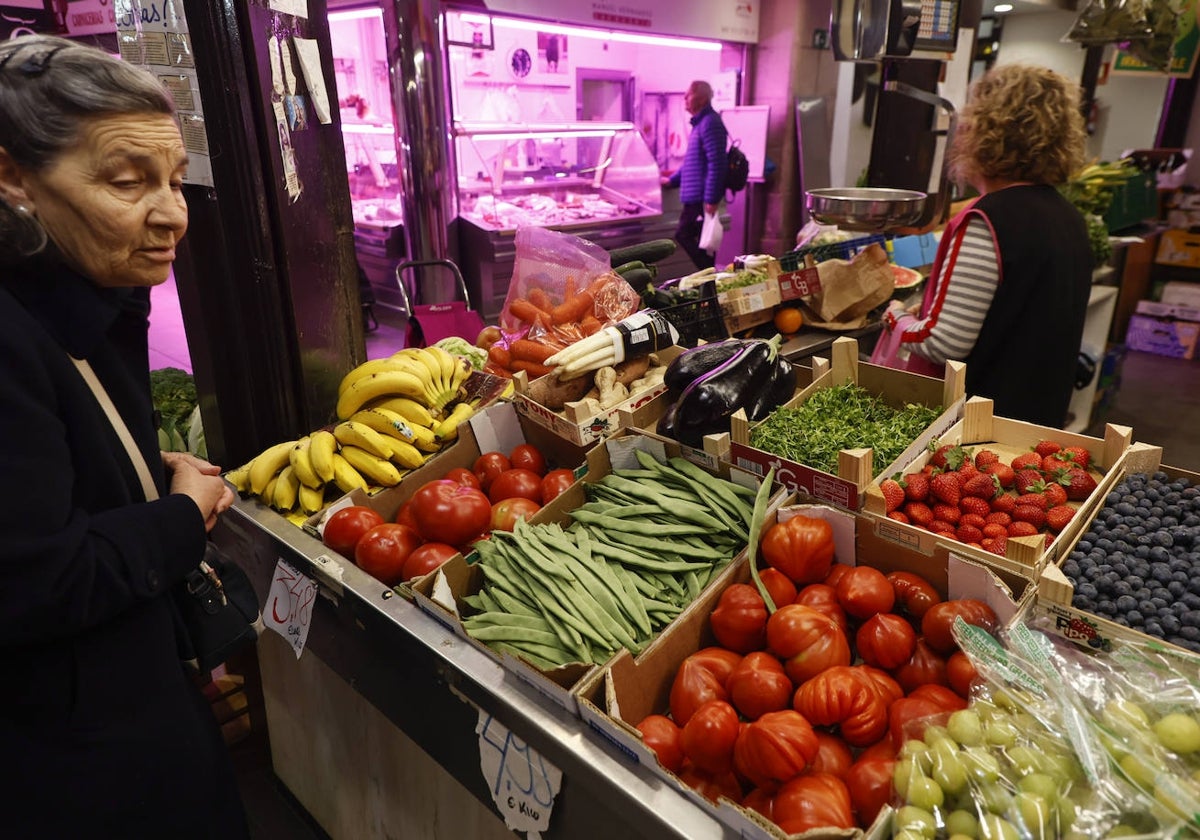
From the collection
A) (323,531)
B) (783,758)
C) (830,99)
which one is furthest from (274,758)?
(830,99)

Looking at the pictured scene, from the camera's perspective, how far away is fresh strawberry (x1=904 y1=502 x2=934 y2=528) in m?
1.81

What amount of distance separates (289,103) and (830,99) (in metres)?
8.47

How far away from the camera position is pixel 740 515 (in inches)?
74.5

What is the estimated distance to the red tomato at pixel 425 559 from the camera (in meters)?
1.88

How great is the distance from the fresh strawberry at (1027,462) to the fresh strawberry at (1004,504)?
141 millimetres

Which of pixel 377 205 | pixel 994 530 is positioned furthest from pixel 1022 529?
pixel 377 205

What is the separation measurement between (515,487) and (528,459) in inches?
8.2

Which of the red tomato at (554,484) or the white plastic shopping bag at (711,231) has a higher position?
the red tomato at (554,484)

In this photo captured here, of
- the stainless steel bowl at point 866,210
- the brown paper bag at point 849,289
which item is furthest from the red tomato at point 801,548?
the stainless steel bowl at point 866,210

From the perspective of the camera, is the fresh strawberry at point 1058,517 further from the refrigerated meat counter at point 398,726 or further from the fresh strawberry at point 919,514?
the refrigerated meat counter at point 398,726

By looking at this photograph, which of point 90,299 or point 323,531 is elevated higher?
point 90,299

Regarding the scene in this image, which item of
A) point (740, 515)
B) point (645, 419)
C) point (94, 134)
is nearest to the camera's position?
point (94, 134)

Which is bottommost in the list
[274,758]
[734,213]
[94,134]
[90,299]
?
[274,758]

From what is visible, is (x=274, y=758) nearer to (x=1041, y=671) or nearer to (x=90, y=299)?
(x=90, y=299)
